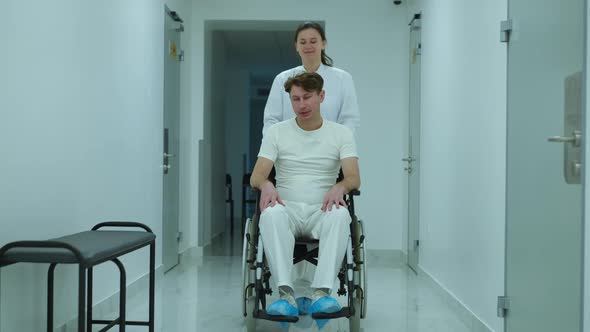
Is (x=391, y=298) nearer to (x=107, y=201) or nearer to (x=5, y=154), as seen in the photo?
(x=107, y=201)

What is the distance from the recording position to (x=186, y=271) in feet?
17.8

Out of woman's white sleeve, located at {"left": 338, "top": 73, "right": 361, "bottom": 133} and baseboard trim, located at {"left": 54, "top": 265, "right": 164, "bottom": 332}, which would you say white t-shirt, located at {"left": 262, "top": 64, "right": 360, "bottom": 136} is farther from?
baseboard trim, located at {"left": 54, "top": 265, "right": 164, "bottom": 332}

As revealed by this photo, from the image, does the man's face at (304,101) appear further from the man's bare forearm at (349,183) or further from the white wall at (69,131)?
the white wall at (69,131)

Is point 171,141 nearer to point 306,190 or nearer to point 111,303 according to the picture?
point 111,303

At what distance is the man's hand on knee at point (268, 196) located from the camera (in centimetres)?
310

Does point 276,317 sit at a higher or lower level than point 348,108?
lower

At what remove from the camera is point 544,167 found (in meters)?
2.54

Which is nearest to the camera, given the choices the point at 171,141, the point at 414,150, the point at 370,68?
the point at 171,141

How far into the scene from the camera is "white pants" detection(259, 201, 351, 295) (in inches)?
117

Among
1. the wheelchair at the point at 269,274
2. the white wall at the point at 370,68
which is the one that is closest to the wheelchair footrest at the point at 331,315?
the wheelchair at the point at 269,274

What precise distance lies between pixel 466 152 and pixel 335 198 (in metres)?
0.98

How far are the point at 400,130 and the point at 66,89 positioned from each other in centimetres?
382

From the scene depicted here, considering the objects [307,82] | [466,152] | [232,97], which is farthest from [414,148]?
[232,97]

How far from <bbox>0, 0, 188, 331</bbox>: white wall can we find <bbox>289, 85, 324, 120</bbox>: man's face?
1052 mm
